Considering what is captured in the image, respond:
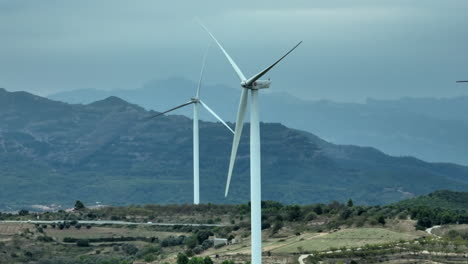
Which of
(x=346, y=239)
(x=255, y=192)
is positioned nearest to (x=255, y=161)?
(x=255, y=192)

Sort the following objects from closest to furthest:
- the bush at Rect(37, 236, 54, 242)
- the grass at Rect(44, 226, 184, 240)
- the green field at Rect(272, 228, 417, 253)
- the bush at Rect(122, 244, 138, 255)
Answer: the green field at Rect(272, 228, 417, 253)
the bush at Rect(122, 244, 138, 255)
the bush at Rect(37, 236, 54, 242)
the grass at Rect(44, 226, 184, 240)

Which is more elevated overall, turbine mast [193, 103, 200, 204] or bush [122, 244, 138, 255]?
turbine mast [193, 103, 200, 204]

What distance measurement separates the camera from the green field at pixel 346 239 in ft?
440

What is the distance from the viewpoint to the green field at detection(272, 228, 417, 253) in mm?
134000

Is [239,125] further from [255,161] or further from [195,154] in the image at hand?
[195,154]

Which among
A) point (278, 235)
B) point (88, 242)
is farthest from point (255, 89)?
point (88, 242)

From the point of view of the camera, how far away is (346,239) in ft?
452

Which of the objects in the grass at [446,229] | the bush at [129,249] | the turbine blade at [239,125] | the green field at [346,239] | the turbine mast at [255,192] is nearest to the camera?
the turbine mast at [255,192]

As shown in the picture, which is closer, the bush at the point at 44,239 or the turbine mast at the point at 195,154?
the bush at the point at 44,239

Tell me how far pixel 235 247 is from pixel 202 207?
4924 centimetres

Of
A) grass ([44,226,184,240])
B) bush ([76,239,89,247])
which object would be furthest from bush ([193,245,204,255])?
bush ([76,239,89,247])

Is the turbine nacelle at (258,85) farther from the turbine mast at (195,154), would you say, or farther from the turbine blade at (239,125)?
the turbine mast at (195,154)

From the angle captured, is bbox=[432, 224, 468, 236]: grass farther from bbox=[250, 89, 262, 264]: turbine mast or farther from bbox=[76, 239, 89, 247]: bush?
bbox=[76, 239, 89, 247]: bush

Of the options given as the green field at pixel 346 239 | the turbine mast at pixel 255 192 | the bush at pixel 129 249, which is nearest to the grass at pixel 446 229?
the green field at pixel 346 239
